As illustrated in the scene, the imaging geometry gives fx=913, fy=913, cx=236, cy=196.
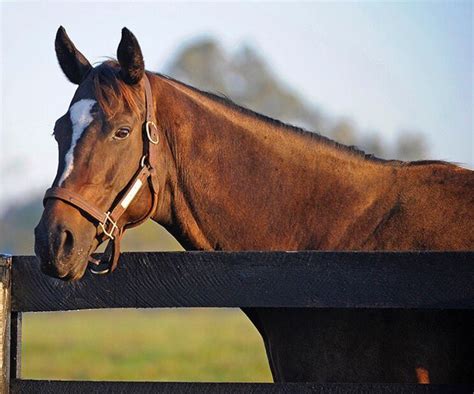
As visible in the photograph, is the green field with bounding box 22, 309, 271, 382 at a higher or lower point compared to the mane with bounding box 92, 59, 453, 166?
lower

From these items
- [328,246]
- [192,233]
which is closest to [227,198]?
[192,233]

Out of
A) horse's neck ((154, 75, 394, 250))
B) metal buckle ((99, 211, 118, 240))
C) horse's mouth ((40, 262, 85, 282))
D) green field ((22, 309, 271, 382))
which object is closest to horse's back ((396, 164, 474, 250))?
horse's neck ((154, 75, 394, 250))

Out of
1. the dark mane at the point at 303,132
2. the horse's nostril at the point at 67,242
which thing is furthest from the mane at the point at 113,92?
the horse's nostril at the point at 67,242

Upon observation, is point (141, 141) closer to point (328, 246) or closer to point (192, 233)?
point (192, 233)

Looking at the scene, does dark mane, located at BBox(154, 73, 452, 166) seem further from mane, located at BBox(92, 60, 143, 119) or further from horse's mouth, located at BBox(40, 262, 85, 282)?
horse's mouth, located at BBox(40, 262, 85, 282)

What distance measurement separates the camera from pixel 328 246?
5.04m

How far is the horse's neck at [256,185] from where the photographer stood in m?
5.13

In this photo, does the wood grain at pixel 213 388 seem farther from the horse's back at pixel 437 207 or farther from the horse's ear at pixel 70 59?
the horse's ear at pixel 70 59

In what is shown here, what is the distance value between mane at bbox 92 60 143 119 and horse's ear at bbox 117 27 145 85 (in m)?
0.05

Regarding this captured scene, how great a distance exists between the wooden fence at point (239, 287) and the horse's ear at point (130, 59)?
108 centimetres

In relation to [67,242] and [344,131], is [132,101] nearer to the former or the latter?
[67,242]

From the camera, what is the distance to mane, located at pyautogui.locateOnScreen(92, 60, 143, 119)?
4.88 meters

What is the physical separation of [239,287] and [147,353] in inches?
649

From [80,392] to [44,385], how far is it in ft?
0.59
